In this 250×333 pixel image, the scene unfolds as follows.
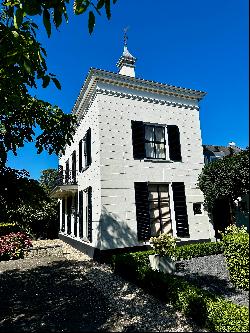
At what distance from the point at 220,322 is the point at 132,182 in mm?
8844

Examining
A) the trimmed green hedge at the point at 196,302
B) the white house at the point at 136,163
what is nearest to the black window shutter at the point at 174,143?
the white house at the point at 136,163

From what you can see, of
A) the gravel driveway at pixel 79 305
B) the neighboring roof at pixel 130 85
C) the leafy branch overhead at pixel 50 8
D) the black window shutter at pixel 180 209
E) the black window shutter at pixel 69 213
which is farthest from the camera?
the black window shutter at pixel 69 213

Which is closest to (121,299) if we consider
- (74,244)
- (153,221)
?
(153,221)

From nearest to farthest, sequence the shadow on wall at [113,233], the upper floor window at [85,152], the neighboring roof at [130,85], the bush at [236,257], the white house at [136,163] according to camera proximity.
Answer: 1. the bush at [236,257]
2. the shadow on wall at [113,233]
3. the white house at [136,163]
4. the neighboring roof at [130,85]
5. the upper floor window at [85,152]

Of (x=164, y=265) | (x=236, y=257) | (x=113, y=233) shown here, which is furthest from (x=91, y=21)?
(x=113, y=233)

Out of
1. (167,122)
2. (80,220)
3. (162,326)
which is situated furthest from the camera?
(80,220)

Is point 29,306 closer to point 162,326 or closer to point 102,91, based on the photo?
point 162,326

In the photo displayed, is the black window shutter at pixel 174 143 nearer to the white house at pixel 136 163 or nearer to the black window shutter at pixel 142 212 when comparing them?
the white house at pixel 136 163

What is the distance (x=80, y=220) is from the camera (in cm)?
1702

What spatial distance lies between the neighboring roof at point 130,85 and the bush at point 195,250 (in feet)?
28.9

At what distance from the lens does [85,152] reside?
16766 millimetres

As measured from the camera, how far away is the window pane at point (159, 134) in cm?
1549

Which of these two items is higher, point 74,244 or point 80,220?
point 80,220

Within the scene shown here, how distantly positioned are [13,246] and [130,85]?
36.4ft
